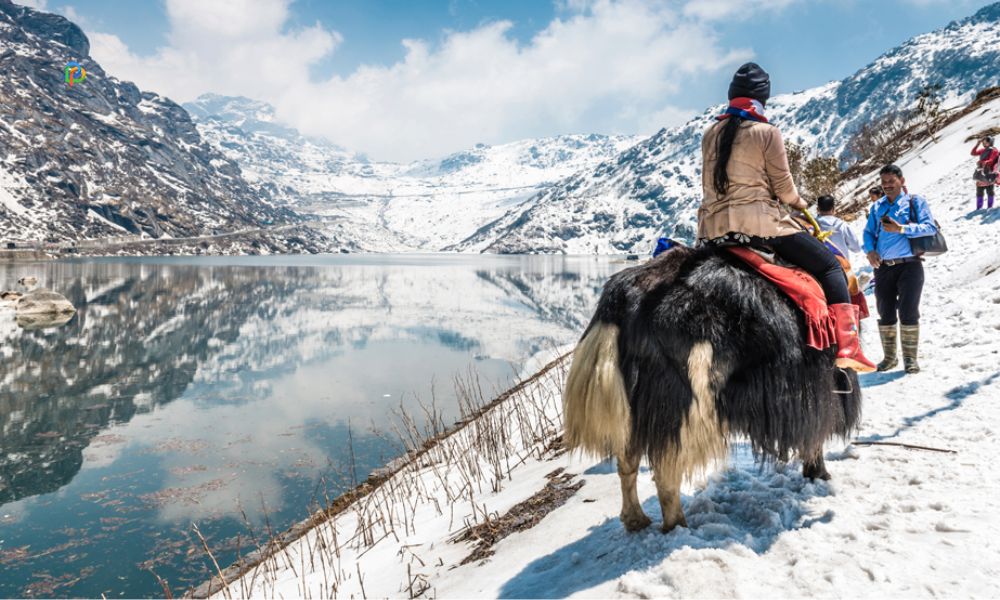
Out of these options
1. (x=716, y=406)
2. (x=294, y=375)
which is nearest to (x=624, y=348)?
(x=716, y=406)

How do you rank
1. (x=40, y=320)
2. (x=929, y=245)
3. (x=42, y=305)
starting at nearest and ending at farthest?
(x=929, y=245) → (x=40, y=320) → (x=42, y=305)

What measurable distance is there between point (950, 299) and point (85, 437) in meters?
16.0

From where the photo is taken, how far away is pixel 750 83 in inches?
132

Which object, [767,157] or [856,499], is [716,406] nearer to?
[856,499]

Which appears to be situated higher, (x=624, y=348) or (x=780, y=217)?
(x=780, y=217)

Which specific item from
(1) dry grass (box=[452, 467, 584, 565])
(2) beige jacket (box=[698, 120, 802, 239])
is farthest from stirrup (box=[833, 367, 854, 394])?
(1) dry grass (box=[452, 467, 584, 565])

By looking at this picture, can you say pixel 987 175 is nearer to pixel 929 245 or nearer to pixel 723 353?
pixel 929 245

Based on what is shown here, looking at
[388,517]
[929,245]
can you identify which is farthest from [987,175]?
[388,517]

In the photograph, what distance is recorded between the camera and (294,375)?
57.0 ft

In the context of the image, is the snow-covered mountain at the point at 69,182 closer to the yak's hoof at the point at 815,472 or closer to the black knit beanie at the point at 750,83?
the black knit beanie at the point at 750,83

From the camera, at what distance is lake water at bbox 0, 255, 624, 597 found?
7.39m

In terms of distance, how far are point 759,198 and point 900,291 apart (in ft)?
12.8

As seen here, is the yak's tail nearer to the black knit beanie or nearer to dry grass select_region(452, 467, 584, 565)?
dry grass select_region(452, 467, 584, 565)

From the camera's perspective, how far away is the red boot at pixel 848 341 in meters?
3.16
